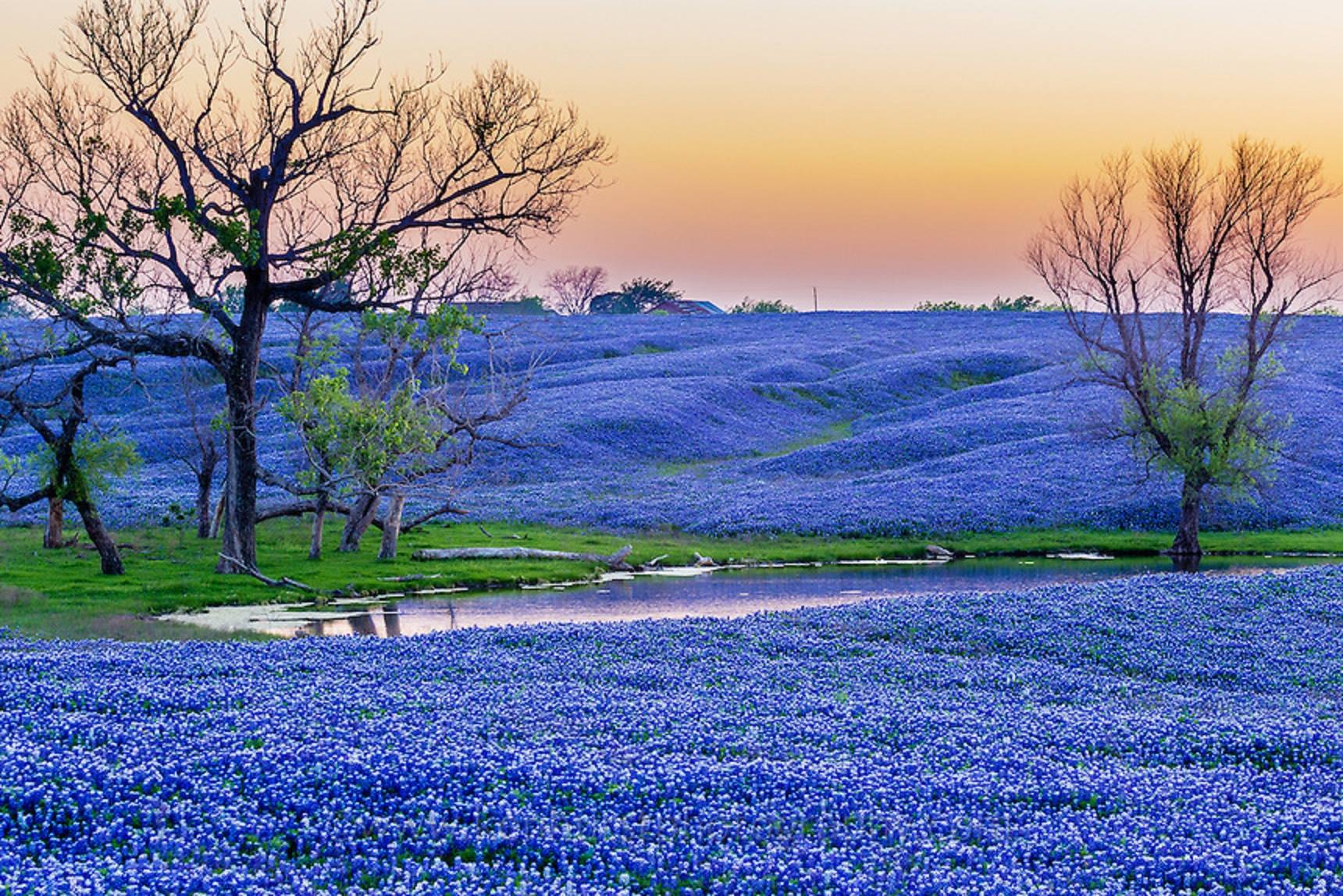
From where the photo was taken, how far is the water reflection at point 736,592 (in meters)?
30.9

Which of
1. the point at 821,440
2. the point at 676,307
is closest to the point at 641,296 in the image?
the point at 676,307

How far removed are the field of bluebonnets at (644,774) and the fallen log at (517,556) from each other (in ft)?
64.2

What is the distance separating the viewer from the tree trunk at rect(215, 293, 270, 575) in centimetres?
3259

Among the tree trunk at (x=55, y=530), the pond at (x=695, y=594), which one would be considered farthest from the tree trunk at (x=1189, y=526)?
the tree trunk at (x=55, y=530)

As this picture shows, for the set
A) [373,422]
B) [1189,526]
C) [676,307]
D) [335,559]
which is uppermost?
[676,307]

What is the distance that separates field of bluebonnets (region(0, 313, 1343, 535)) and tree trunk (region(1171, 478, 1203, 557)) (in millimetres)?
3969

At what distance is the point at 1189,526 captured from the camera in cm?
4506

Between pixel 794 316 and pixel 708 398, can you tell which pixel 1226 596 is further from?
pixel 794 316

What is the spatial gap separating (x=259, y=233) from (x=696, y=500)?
26314mm

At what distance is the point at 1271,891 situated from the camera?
9.56 meters

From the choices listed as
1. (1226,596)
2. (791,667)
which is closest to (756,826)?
(791,667)

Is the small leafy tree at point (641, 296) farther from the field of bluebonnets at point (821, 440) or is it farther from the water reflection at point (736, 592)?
the water reflection at point (736, 592)

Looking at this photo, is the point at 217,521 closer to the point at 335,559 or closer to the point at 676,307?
the point at 335,559

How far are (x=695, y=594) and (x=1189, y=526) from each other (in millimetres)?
21077
